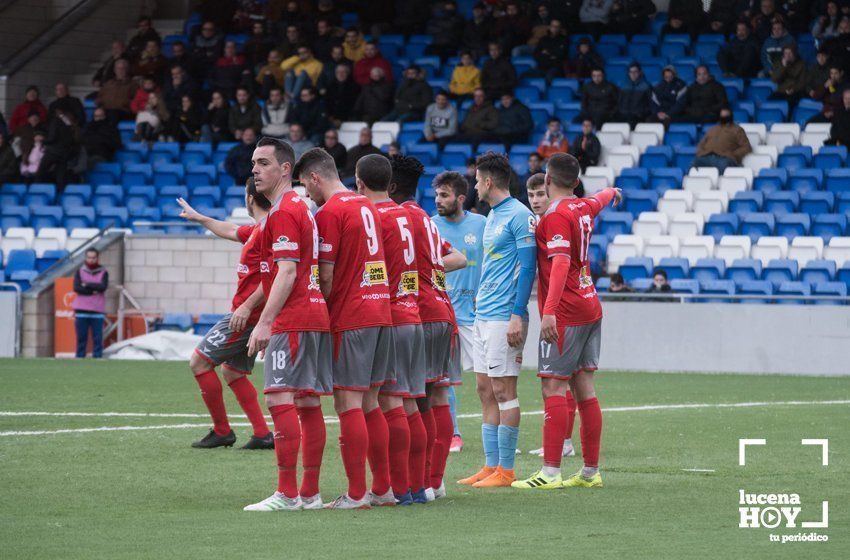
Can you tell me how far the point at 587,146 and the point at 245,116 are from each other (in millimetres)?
7033

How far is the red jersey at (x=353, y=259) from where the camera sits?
7887 millimetres

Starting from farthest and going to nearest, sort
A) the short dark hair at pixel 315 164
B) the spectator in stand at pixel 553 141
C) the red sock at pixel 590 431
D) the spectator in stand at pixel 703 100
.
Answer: the spectator in stand at pixel 703 100
the spectator in stand at pixel 553 141
the red sock at pixel 590 431
the short dark hair at pixel 315 164

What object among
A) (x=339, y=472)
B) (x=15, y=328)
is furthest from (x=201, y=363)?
(x=15, y=328)

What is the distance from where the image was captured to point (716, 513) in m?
7.79

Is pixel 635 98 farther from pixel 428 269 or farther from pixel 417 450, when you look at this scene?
pixel 417 450

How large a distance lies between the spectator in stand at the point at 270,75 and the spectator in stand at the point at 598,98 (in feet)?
20.9

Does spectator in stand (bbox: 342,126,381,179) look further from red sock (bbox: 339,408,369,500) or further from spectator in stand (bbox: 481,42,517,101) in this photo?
red sock (bbox: 339,408,369,500)

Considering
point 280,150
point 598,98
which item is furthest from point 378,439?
point 598,98

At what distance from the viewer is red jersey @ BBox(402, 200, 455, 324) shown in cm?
845

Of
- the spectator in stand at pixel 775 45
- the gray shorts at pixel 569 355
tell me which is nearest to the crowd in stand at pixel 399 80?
the spectator in stand at pixel 775 45

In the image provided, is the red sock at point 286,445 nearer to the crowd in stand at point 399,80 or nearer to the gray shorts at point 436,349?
the gray shorts at point 436,349

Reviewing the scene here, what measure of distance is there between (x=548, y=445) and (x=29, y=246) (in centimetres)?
1876

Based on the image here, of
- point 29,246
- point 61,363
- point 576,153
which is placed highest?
point 576,153

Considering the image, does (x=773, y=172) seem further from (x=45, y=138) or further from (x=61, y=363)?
(x=45, y=138)
